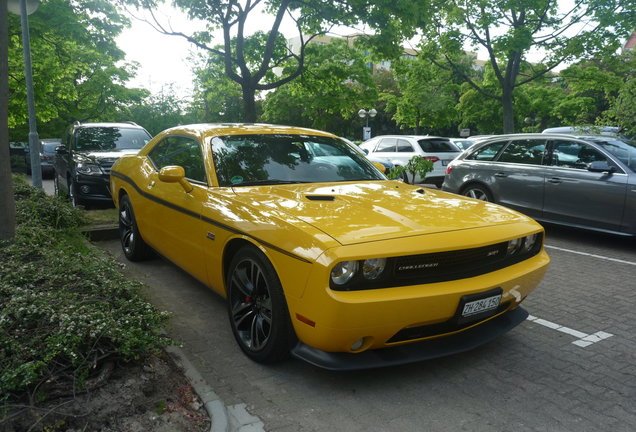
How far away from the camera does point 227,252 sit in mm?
3793

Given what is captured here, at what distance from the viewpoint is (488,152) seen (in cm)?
899

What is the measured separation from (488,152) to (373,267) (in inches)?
266

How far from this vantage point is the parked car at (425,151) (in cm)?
1418

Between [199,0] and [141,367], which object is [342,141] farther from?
[199,0]

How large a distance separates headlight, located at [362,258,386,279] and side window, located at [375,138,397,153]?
12748 millimetres

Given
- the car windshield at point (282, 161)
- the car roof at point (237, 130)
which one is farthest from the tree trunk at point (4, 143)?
the car windshield at point (282, 161)

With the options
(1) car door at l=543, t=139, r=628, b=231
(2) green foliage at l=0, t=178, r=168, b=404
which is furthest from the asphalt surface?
(1) car door at l=543, t=139, r=628, b=231

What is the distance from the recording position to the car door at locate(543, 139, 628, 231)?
7039mm

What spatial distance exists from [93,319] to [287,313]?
3.64 ft

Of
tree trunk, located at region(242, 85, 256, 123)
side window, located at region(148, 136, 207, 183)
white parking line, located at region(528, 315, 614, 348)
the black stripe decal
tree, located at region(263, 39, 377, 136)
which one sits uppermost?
tree, located at region(263, 39, 377, 136)

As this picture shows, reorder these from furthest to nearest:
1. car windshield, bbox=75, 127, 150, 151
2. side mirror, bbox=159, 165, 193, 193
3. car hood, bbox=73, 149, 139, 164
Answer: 1. car windshield, bbox=75, 127, 150, 151
2. car hood, bbox=73, 149, 139, 164
3. side mirror, bbox=159, 165, 193, 193

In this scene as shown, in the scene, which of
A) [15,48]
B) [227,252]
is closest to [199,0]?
[15,48]

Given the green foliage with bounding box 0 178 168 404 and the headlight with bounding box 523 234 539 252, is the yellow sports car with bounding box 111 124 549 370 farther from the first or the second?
the green foliage with bounding box 0 178 168 404

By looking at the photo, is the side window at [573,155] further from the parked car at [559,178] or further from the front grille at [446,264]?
the front grille at [446,264]
